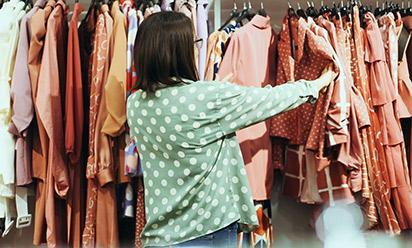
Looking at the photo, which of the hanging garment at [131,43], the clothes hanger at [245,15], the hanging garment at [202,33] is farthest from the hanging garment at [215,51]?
the hanging garment at [131,43]

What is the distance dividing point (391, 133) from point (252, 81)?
0.51m

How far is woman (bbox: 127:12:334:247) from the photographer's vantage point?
1613 millimetres

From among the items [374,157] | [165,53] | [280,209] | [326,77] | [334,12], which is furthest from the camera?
[280,209]

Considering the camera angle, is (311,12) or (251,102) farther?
(311,12)

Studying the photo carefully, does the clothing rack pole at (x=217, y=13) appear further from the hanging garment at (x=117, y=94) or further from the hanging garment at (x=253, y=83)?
the hanging garment at (x=117, y=94)

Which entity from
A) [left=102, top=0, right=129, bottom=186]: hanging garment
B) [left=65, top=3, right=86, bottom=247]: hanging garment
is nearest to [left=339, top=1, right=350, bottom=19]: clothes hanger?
[left=102, top=0, right=129, bottom=186]: hanging garment

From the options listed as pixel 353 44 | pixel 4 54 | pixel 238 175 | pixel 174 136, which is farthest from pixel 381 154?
pixel 4 54

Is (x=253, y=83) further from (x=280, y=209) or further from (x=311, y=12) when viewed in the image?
(x=280, y=209)

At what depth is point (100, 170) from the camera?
2.05 metres

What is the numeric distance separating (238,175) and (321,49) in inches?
25.1

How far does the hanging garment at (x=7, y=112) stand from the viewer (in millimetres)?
2070

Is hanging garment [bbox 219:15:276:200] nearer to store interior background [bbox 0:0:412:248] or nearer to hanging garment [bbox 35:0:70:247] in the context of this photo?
store interior background [bbox 0:0:412:248]

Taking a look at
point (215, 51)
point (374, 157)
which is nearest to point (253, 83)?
point (215, 51)

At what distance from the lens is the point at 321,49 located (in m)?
2.09
